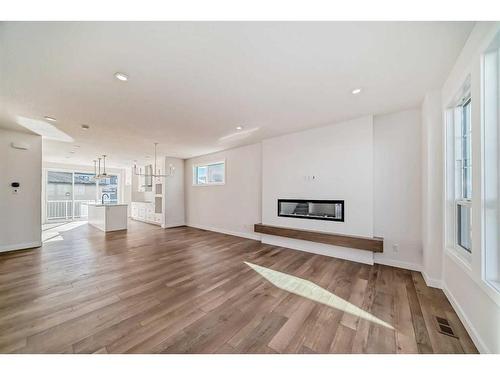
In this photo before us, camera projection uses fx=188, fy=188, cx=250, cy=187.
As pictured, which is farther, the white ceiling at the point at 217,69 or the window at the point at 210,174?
the window at the point at 210,174

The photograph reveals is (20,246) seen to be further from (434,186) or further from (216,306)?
(434,186)

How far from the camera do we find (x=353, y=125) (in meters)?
3.46

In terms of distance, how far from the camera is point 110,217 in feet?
19.8

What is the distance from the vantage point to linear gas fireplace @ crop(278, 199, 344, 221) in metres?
3.66

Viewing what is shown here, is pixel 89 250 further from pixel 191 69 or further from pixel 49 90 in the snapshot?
pixel 191 69

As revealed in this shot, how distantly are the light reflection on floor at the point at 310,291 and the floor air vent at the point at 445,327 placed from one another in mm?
421

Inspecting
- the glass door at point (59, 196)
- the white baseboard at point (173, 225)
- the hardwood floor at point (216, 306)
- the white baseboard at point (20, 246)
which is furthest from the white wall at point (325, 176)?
the glass door at point (59, 196)

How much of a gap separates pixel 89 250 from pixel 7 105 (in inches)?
113

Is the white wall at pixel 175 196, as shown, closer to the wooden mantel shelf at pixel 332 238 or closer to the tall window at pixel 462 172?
the wooden mantel shelf at pixel 332 238

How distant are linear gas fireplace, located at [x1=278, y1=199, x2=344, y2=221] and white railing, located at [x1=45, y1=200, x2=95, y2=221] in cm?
936

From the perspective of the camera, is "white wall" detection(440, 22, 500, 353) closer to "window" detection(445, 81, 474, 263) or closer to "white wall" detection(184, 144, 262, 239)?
"window" detection(445, 81, 474, 263)

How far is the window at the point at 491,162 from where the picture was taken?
1.42m

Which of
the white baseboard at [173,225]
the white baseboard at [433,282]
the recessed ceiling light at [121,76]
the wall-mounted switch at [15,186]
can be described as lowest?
the white baseboard at [173,225]
